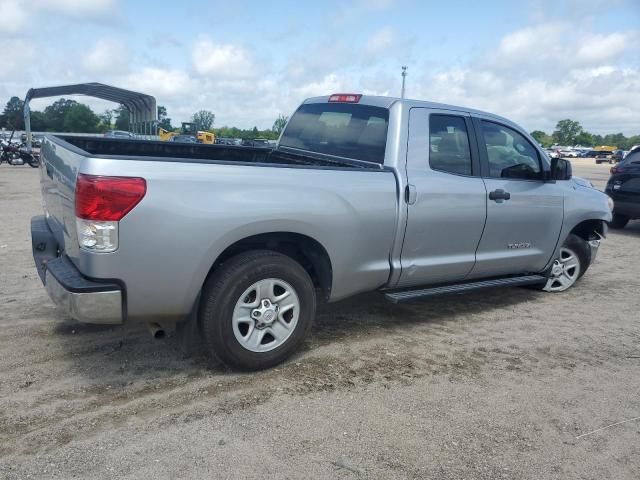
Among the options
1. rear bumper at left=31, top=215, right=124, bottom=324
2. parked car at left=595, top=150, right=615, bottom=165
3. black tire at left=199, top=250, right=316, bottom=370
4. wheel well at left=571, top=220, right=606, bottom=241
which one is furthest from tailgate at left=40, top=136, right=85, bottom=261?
parked car at left=595, top=150, right=615, bottom=165

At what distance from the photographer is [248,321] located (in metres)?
3.47

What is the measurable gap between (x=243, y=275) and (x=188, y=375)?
0.82m

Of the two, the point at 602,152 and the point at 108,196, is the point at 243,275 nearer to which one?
the point at 108,196

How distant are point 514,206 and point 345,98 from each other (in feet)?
5.75

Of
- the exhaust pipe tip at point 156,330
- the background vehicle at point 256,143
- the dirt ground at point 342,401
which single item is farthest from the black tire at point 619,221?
the exhaust pipe tip at point 156,330

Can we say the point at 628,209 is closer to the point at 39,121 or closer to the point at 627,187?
the point at 627,187

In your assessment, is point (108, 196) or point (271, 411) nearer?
point (108, 196)

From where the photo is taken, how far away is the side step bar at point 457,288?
416cm

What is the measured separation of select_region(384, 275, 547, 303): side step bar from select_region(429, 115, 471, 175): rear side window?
950 millimetres

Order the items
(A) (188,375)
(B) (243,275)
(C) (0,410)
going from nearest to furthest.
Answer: (C) (0,410) → (B) (243,275) → (A) (188,375)

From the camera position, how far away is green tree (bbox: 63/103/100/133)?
66.8m

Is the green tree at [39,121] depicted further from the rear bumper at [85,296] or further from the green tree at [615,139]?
the green tree at [615,139]

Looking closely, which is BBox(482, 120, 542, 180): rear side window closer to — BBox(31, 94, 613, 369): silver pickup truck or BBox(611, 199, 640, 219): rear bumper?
BBox(31, 94, 613, 369): silver pickup truck

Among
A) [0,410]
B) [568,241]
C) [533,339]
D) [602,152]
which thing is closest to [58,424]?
[0,410]
